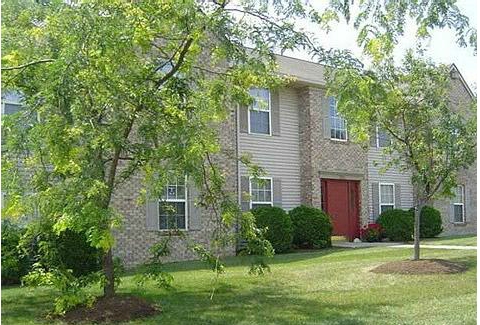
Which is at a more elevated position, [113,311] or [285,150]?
[285,150]

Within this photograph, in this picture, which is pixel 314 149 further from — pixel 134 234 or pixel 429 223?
pixel 134 234

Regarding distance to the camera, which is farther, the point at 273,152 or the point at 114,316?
the point at 273,152

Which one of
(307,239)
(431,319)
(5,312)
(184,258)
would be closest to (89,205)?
(5,312)

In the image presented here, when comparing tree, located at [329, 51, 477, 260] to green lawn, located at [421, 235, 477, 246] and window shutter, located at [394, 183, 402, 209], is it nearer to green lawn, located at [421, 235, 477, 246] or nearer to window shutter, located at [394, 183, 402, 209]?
green lawn, located at [421, 235, 477, 246]

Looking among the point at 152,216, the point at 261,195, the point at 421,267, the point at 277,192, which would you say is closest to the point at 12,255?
the point at 152,216

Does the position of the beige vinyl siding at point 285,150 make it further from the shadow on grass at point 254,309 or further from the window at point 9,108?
the shadow on grass at point 254,309

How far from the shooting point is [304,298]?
986 centimetres

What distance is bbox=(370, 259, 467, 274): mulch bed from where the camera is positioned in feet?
40.0

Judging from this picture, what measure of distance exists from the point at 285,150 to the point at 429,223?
6645 millimetres

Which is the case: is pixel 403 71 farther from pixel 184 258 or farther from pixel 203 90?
pixel 184 258

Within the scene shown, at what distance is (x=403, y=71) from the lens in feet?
43.0

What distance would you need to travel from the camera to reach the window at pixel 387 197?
24212 mm

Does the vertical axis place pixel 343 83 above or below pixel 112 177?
above

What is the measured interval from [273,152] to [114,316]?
12.5 metres
